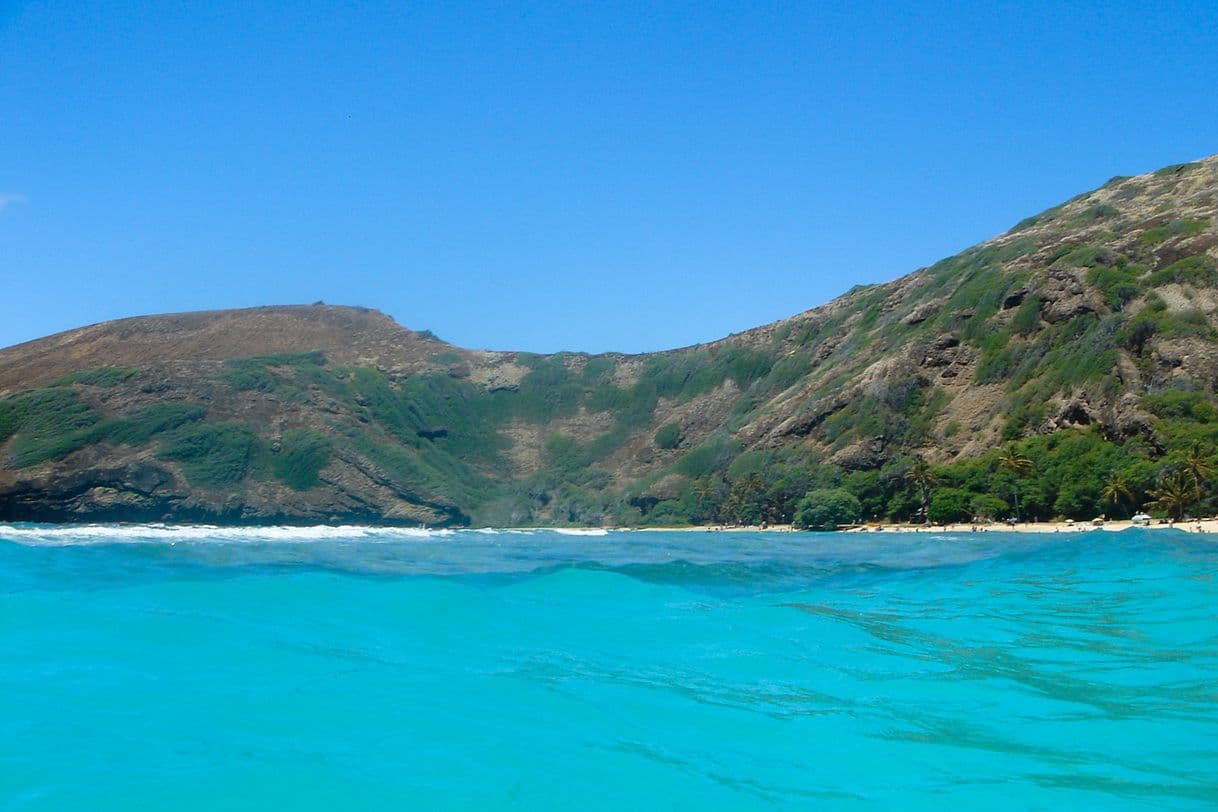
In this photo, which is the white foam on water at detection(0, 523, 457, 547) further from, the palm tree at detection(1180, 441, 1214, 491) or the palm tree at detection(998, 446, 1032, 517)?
the palm tree at detection(1180, 441, 1214, 491)

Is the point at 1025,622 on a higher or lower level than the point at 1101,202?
lower

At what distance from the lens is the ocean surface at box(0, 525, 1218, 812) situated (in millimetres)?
6258

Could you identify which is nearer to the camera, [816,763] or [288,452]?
[816,763]

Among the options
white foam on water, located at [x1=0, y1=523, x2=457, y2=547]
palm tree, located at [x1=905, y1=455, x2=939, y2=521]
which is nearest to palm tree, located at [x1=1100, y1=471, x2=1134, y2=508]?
palm tree, located at [x1=905, y1=455, x2=939, y2=521]

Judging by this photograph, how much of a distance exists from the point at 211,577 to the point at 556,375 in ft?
473

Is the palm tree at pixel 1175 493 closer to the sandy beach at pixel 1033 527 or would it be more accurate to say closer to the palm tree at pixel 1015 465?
the sandy beach at pixel 1033 527

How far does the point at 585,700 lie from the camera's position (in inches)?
336

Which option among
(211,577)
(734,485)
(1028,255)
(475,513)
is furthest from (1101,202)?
(211,577)

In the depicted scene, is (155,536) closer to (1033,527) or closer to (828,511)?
(1033,527)

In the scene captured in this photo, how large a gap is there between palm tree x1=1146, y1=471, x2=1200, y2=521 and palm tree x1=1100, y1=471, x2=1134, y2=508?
6.94 ft

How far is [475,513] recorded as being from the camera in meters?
127

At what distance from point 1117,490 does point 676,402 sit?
8828 cm

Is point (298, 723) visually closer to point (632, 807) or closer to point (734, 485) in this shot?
point (632, 807)

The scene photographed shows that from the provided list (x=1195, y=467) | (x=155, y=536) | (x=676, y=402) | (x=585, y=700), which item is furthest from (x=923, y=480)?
(x=676, y=402)
